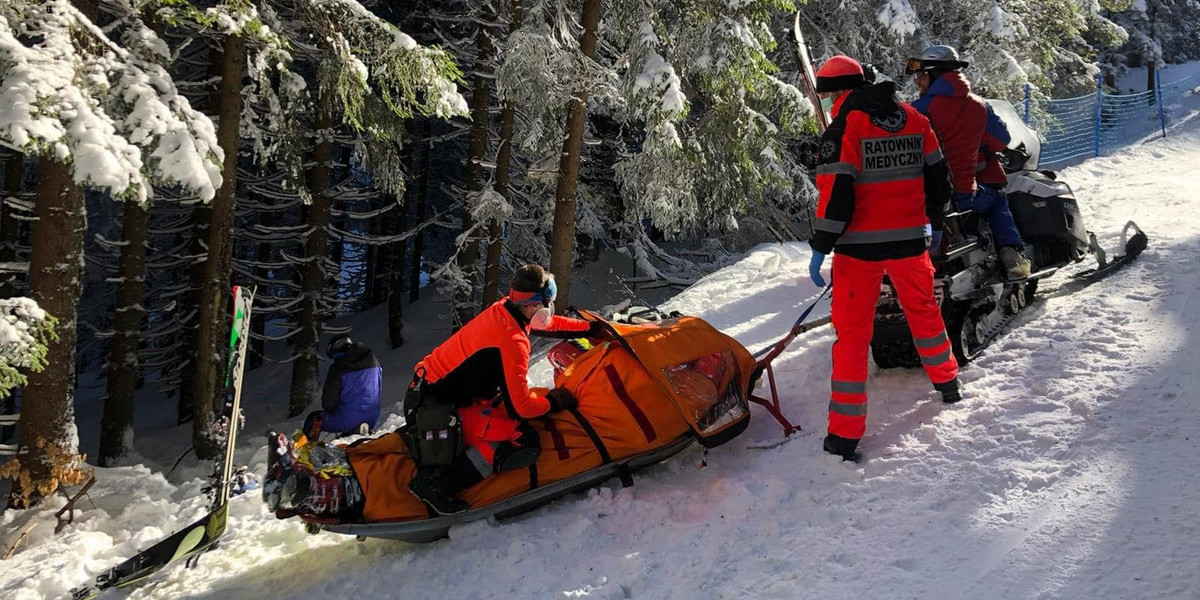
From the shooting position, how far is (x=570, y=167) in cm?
1058

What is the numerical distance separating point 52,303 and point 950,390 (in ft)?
21.3

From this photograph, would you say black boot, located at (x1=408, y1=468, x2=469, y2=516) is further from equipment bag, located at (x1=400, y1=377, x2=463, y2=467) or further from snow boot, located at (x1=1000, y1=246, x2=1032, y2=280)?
snow boot, located at (x1=1000, y1=246, x2=1032, y2=280)

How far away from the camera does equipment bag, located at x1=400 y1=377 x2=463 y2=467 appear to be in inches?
167

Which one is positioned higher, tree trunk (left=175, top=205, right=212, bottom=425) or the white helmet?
the white helmet

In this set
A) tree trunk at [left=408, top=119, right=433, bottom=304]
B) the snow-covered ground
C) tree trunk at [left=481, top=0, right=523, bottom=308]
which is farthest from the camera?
tree trunk at [left=408, top=119, right=433, bottom=304]

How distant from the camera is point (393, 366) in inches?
726

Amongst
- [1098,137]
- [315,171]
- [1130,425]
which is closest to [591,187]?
[315,171]

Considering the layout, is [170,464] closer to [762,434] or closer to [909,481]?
[762,434]

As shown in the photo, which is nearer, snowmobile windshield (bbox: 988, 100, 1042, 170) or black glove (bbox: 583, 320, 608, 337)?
black glove (bbox: 583, 320, 608, 337)

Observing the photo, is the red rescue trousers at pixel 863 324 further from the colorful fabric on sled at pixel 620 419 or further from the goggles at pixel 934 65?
the goggles at pixel 934 65

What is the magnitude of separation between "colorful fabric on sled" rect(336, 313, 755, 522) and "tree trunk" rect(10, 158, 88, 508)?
343 centimetres

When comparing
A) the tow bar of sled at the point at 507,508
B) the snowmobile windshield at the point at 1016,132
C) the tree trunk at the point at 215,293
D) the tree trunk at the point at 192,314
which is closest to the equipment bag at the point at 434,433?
the tow bar of sled at the point at 507,508

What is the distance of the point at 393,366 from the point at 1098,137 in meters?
16.4

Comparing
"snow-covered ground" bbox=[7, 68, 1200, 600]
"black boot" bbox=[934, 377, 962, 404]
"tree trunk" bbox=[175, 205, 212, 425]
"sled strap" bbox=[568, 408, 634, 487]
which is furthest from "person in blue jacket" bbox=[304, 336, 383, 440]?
"tree trunk" bbox=[175, 205, 212, 425]
